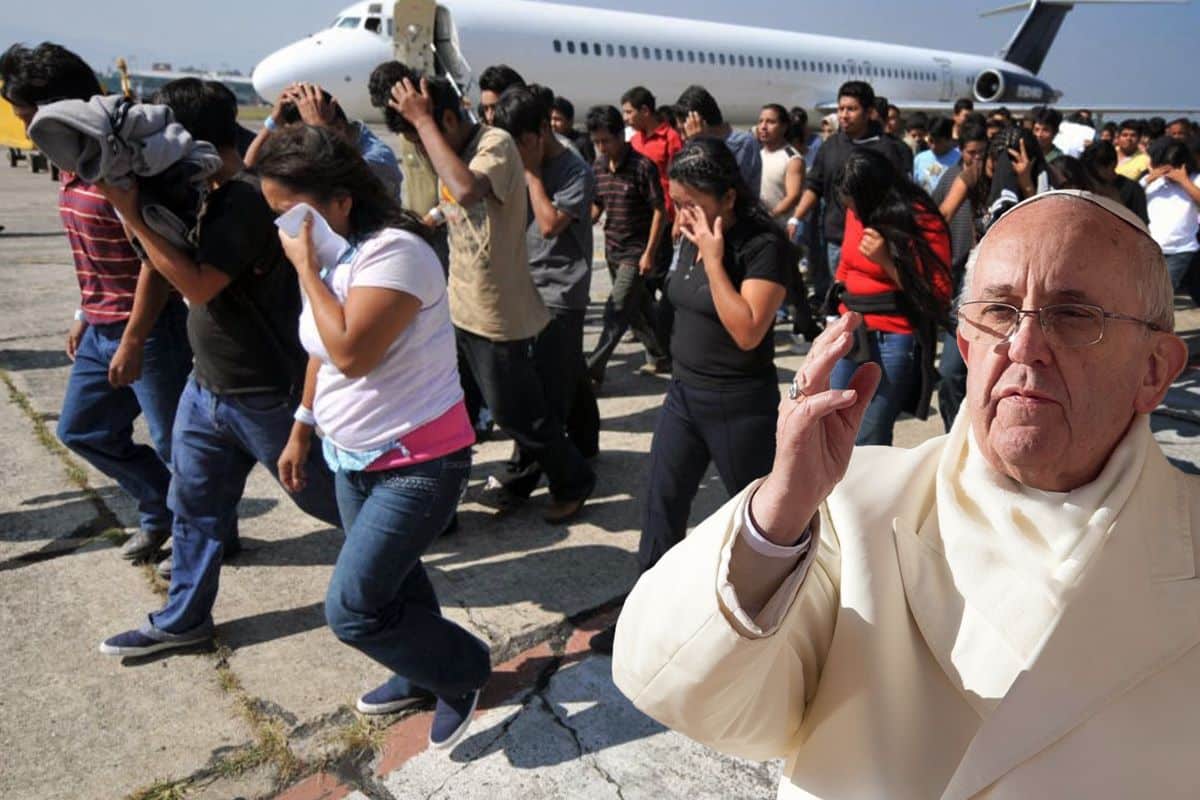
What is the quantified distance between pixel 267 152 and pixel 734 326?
1.46m

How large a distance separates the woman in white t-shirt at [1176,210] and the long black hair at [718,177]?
489cm

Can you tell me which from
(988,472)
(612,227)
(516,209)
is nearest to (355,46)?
(612,227)

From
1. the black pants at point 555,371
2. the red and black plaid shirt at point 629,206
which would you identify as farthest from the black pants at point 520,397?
the red and black plaid shirt at point 629,206

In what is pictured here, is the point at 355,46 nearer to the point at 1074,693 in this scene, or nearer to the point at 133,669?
the point at 133,669

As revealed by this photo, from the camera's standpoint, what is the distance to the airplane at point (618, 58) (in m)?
16.2

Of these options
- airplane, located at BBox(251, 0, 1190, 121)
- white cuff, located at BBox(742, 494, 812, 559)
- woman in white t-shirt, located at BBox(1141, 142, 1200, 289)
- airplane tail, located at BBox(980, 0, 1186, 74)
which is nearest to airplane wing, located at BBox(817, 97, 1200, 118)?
airplane, located at BBox(251, 0, 1190, 121)

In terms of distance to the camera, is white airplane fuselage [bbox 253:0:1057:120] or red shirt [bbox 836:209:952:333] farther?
white airplane fuselage [bbox 253:0:1057:120]

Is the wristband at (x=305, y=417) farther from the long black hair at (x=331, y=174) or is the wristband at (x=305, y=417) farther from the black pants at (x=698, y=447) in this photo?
the black pants at (x=698, y=447)

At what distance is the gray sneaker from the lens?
3668mm

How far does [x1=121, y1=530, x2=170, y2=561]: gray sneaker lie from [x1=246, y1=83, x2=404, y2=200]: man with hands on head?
63.4 inches

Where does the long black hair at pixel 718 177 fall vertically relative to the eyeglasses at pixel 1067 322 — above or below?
below

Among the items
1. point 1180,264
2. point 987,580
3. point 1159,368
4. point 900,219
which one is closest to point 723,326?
point 900,219

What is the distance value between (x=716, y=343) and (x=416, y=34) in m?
3.47

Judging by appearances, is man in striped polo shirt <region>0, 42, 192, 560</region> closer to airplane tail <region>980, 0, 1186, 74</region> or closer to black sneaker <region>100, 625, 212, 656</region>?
black sneaker <region>100, 625, 212, 656</region>
